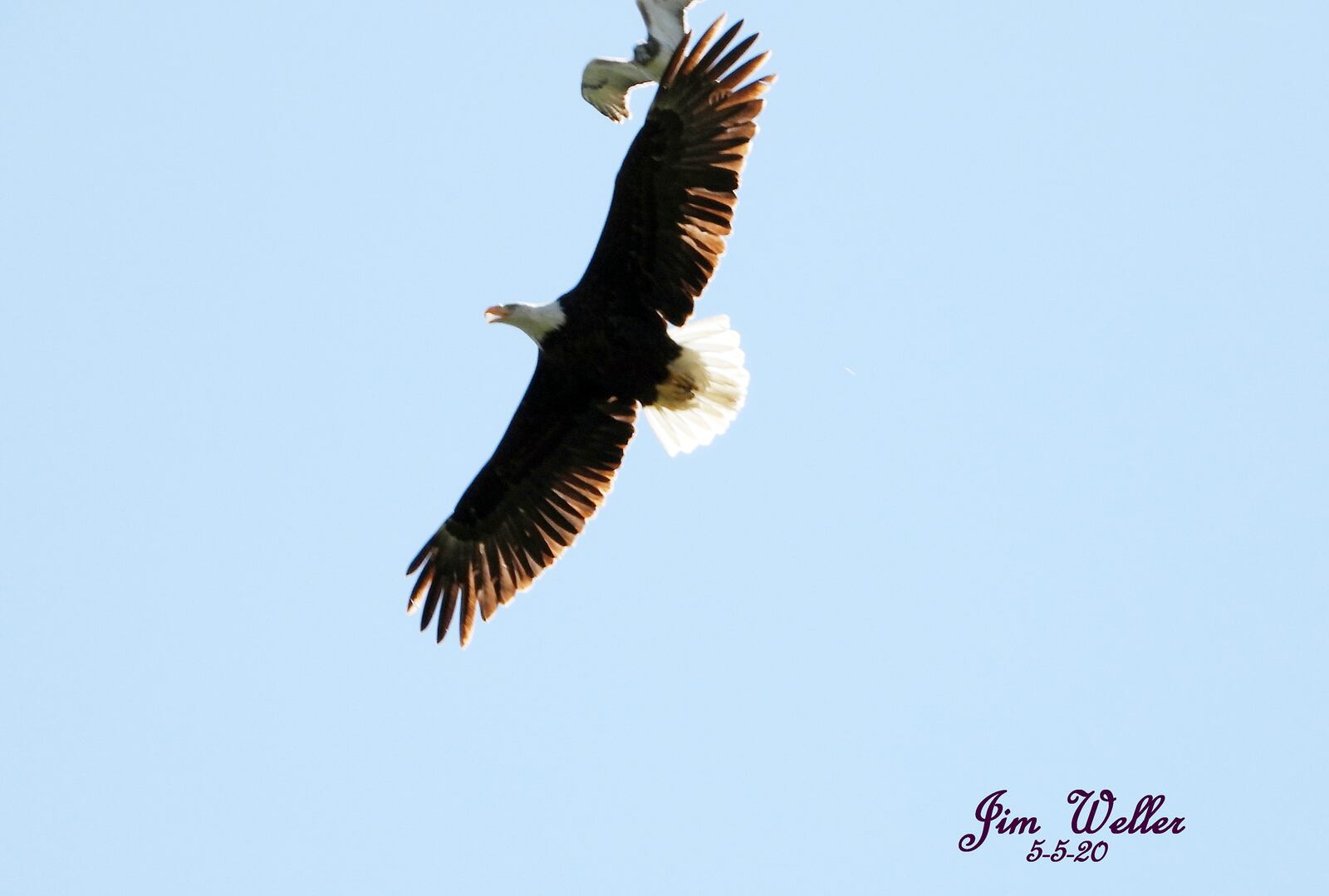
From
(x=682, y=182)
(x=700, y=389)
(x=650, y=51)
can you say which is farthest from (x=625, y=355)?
(x=650, y=51)

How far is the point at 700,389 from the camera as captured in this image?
26.9 ft

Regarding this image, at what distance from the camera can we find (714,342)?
26.5 feet

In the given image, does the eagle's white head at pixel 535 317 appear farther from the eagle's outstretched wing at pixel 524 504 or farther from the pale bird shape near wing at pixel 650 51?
the pale bird shape near wing at pixel 650 51

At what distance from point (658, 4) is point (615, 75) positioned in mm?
360

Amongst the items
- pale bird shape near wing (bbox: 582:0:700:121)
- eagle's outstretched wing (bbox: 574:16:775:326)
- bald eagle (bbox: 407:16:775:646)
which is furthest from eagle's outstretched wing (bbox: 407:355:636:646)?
pale bird shape near wing (bbox: 582:0:700:121)

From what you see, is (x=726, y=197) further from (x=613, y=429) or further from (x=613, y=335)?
(x=613, y=429)

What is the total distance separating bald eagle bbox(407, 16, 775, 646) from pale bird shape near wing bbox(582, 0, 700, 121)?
41 centimetres

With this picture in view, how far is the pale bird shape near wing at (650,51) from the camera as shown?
793 centimetres

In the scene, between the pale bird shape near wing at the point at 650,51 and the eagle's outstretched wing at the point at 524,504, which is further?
the eagle's outstretched wing at the point at 524,504

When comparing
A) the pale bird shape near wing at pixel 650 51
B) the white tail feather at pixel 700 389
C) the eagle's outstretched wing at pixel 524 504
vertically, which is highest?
the pale bird shape near wing at pixel 650 51

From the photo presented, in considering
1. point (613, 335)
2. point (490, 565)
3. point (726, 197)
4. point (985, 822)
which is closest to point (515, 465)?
point (490, 565)

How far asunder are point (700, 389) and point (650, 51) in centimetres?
152

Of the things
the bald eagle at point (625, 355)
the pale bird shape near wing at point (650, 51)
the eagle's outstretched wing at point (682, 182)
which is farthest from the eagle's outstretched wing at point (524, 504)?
the pale bird shape near wing at point (650, 51)

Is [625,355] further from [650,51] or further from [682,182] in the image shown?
[650,51]
